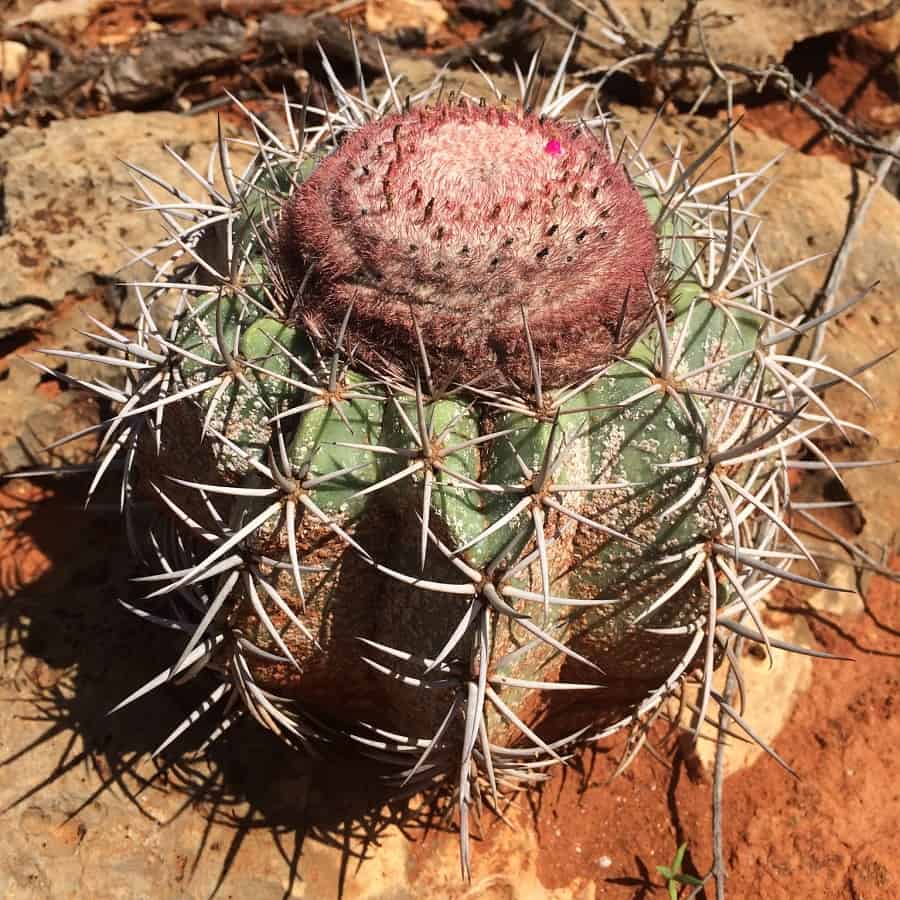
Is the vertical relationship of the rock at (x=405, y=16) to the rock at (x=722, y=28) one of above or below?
below

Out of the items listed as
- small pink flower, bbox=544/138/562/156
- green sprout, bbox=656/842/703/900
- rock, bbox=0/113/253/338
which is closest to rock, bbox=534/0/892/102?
rock, bbox=0/113/253/338

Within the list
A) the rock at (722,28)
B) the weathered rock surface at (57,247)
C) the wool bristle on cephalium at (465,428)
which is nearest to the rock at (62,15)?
the weathered rock surface at (57,247)

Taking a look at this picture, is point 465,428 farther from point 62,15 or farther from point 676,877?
point 62,15

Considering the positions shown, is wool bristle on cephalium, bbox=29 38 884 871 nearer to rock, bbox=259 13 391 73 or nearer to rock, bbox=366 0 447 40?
rock, bbox=259 13 391 73

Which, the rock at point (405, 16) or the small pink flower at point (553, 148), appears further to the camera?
the rock at point (405, 16)

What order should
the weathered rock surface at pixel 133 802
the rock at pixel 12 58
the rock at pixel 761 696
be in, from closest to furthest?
the weathered rock surface at pixel 133 802 < the rock at pixel 761 696 < the rock at pixel 12 58

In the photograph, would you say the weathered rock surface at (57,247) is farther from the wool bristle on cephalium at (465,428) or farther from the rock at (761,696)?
the rock at (761,696)

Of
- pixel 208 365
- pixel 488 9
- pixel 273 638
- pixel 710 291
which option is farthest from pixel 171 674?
pixel 488 9
